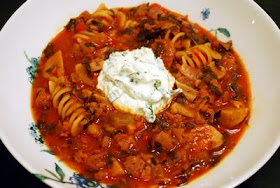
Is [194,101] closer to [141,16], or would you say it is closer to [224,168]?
[224,168]

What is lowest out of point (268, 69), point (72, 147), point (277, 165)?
point (277, 165)

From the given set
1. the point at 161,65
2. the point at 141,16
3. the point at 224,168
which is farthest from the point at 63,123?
the point at 141,16

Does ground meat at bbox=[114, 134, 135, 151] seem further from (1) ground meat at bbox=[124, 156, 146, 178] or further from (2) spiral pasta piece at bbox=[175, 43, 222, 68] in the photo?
(2) spiral pasta piece at bbox=[175, 43, 222, 68]

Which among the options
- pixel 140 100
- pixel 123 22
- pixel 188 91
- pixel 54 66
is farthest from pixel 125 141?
pixel 123 22

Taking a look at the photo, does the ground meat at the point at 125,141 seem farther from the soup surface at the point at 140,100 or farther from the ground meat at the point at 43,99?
the ground meat at the point at 43,99

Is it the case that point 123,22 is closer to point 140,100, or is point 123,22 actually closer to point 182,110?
point 140,100

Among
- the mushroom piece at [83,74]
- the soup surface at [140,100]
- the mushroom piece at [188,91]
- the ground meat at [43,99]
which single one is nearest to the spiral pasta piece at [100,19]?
the soup surface at [140,100]

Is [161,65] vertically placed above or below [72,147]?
above
